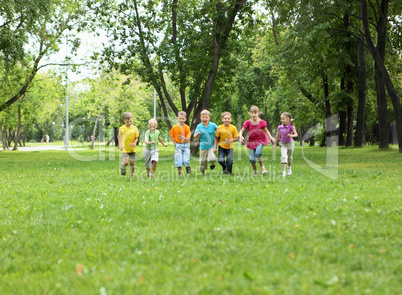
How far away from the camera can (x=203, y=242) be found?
4652mm

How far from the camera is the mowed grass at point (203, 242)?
3.47 meters

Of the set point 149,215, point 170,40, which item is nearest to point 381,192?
point 149,215

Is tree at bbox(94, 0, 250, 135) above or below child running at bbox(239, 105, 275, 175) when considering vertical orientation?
above

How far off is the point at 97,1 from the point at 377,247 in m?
24.3

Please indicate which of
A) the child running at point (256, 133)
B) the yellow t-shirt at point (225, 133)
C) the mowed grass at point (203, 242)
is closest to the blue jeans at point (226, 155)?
the yellow t-shirt at point (225, 133)

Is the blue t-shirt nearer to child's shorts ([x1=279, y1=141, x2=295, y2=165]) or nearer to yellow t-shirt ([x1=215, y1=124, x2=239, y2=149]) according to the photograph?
yellow t-shirt ([x1=215, y1=124, x2=239, y2=149])

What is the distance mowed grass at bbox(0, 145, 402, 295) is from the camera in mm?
3469

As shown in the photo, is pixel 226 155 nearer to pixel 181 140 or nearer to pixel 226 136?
pixel 226 136

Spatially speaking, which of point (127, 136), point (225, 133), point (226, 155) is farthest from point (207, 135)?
point (127, 136)

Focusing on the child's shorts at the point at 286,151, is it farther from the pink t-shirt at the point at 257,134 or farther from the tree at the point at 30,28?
the tree at the point at 30,28

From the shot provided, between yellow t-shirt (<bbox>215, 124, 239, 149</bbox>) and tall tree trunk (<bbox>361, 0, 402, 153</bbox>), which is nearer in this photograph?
→ yellow t-shirt (<bbox>215, 124, 239, 149</bbox>)

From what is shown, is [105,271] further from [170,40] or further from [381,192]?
[170,40]

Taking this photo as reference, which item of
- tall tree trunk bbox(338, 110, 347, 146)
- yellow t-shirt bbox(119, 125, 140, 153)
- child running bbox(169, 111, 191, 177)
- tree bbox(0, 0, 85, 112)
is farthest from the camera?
tall tree trunk bbox(338, 110, 347, 146)

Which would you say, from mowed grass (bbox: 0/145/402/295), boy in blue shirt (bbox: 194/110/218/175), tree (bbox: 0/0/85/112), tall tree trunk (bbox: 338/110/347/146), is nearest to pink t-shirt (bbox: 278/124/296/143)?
boy in blue shirt (bbox: 194/110/218/175)
